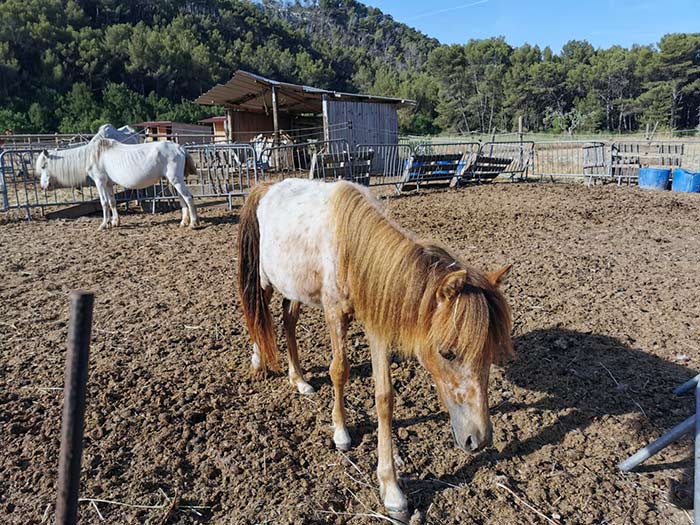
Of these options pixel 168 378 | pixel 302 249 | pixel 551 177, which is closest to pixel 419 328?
pixel 302 249

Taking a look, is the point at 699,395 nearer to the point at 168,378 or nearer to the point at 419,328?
the point at 419,328

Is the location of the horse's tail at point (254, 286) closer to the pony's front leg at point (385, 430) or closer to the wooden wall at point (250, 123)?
the pony's front leg at point (385, 430)

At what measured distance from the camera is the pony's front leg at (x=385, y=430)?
216cm

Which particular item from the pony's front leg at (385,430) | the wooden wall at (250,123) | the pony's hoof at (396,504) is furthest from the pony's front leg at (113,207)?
the wooden wall at (250,123)

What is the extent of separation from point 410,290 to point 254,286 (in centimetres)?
169

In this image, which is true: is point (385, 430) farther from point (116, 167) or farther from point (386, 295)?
point (116, 167)

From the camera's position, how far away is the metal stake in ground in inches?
38.9

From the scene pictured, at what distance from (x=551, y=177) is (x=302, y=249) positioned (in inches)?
618

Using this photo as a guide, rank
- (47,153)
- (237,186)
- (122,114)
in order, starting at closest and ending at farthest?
(47,153) → (237,186) → (122,114)

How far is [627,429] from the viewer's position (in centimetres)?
270

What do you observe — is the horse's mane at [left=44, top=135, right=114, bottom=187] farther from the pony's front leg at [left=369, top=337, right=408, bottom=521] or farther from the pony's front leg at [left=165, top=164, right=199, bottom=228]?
the pony's front leg at [left=369, top=337, right=408, bottom=521]

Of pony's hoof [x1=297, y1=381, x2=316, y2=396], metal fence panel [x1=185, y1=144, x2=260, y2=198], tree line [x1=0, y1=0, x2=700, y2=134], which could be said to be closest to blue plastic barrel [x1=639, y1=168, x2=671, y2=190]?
metal fence panel [x1=185, y1=144, x2=260, y2=198]

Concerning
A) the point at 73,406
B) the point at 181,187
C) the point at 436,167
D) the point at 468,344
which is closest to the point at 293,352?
the point at 468,344

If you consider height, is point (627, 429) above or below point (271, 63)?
below
